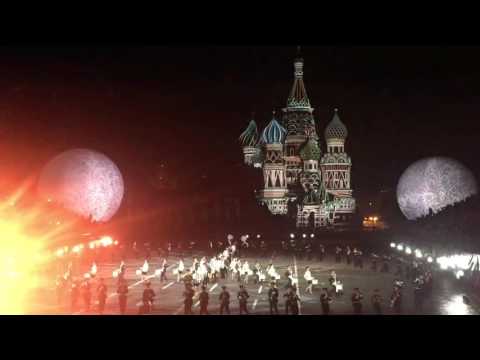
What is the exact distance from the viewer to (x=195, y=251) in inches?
890

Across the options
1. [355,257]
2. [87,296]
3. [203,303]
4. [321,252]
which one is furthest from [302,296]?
[321,252]

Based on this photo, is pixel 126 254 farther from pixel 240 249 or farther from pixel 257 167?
pixel 257 167

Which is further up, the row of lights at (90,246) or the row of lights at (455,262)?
the row of lights at (90,246)

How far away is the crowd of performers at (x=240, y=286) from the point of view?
535 inches

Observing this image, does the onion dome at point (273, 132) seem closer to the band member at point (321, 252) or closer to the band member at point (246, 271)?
the band member at point (321, 252)

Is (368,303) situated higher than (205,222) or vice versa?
(205,222)

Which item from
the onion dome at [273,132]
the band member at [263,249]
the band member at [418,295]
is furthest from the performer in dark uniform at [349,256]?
the onion dome at [273,132]

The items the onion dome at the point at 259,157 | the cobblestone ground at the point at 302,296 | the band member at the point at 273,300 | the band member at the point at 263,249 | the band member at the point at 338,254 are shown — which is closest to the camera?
the band member at the point at 273,300

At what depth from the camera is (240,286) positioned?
13.6 metres

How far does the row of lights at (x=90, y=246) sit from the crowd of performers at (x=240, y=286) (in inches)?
126

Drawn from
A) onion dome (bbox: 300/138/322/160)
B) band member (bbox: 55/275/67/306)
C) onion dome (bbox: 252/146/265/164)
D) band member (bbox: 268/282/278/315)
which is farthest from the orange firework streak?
onion dome (bbox: 300/138/322/160)

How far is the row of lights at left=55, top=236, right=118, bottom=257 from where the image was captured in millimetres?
21328
